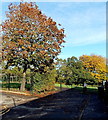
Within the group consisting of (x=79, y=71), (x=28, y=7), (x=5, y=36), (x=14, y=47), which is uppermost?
(x=28, y=7)

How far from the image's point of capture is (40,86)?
22062 millimetres

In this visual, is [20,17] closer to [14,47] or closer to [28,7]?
[28,7]

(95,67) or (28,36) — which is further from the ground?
(28,36)

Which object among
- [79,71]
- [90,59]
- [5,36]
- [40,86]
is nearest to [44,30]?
[5,36]

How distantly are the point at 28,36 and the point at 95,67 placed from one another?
94.8 ft

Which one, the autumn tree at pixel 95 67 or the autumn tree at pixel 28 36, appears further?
the autumn tree at pixel 95 67

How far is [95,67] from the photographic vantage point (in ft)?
151

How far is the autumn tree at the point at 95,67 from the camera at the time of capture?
1723 inches

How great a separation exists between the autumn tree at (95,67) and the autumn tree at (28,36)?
79.3ft

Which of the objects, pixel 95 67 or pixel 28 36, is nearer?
pixel 28 36

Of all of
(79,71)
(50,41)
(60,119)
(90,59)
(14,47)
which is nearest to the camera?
(60,119)

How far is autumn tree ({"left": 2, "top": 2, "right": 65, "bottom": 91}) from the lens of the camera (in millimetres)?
21109

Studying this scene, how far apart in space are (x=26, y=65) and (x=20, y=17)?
637cm

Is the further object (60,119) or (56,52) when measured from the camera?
(56,52)
